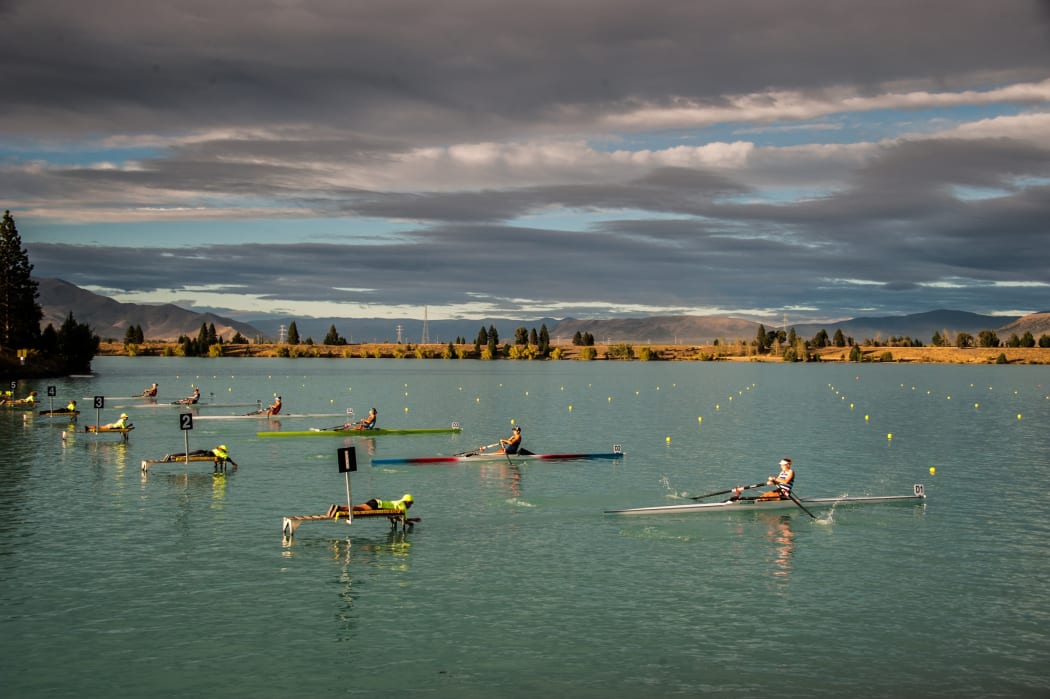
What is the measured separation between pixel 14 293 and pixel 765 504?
148 m

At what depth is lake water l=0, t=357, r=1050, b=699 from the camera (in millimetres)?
19562

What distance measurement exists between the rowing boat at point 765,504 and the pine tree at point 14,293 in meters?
142

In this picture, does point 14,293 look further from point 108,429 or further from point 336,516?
point 336,516

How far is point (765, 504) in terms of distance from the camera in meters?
37.8

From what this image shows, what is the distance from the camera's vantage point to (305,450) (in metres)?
58.4

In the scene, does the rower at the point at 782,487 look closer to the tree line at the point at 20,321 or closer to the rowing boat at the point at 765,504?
the rowing boat at the point at 765,504

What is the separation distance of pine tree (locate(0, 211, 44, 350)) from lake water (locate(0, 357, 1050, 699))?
108 metres

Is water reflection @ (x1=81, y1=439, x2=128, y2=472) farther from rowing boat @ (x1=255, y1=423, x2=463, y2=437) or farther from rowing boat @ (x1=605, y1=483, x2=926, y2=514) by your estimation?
rowing boat @ (x1=605, y1=483, x2=926, y2=514)

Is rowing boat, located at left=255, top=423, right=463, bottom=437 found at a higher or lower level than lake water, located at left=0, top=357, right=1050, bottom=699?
Answer: higher

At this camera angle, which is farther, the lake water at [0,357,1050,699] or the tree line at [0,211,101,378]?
the tree line at [0,211,101,378]

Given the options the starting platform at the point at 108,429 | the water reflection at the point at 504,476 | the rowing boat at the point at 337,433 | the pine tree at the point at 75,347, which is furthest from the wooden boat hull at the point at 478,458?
the pine tree at the point at 75,347

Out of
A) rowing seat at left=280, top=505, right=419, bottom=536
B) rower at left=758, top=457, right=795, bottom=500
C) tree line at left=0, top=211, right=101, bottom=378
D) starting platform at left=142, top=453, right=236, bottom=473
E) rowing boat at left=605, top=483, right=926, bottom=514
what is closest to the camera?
rowing seat at left=280, top=505, right=419, bottom=536

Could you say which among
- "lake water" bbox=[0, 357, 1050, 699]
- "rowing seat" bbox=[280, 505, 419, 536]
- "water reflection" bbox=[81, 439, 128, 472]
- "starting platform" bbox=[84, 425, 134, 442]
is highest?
"starting platform" bbox=[84, 425, 134, 442]

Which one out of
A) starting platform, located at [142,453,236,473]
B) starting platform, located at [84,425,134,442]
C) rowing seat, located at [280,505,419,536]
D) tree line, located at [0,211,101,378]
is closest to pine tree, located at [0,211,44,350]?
tree line, located at [0,211,101,378]
